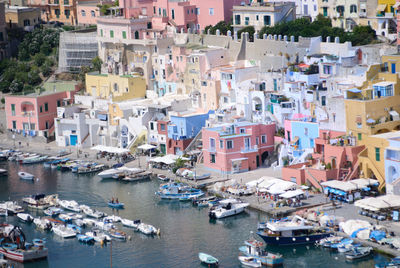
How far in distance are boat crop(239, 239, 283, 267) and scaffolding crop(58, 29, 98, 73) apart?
126ft

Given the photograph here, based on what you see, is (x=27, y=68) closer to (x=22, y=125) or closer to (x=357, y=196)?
(x=22, y=125)

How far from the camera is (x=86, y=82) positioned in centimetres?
8194

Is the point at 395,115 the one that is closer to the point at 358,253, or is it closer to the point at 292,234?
the point at 292,234

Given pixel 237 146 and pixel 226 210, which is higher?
pixel 237 146

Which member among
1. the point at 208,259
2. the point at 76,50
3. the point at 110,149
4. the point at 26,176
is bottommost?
the point at 208,259

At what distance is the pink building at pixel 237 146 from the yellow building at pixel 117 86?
13.0m

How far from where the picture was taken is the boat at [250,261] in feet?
166

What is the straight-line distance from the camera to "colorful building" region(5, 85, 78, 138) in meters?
79.5

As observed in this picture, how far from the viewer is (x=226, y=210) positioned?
58000 mm

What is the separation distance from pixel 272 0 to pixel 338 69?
1675 centimetres

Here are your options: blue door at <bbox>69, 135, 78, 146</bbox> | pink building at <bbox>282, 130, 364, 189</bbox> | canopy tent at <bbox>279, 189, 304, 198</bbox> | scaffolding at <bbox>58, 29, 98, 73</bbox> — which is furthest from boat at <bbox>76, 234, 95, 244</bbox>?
scaffolding at <bbox>58, 29, 98, 73</bbox>

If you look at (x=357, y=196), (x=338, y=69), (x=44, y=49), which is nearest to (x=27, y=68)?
(x=44, y=49)

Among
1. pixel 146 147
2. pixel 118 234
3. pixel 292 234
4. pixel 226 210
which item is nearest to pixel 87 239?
pixel 118 234

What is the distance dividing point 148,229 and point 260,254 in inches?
305
